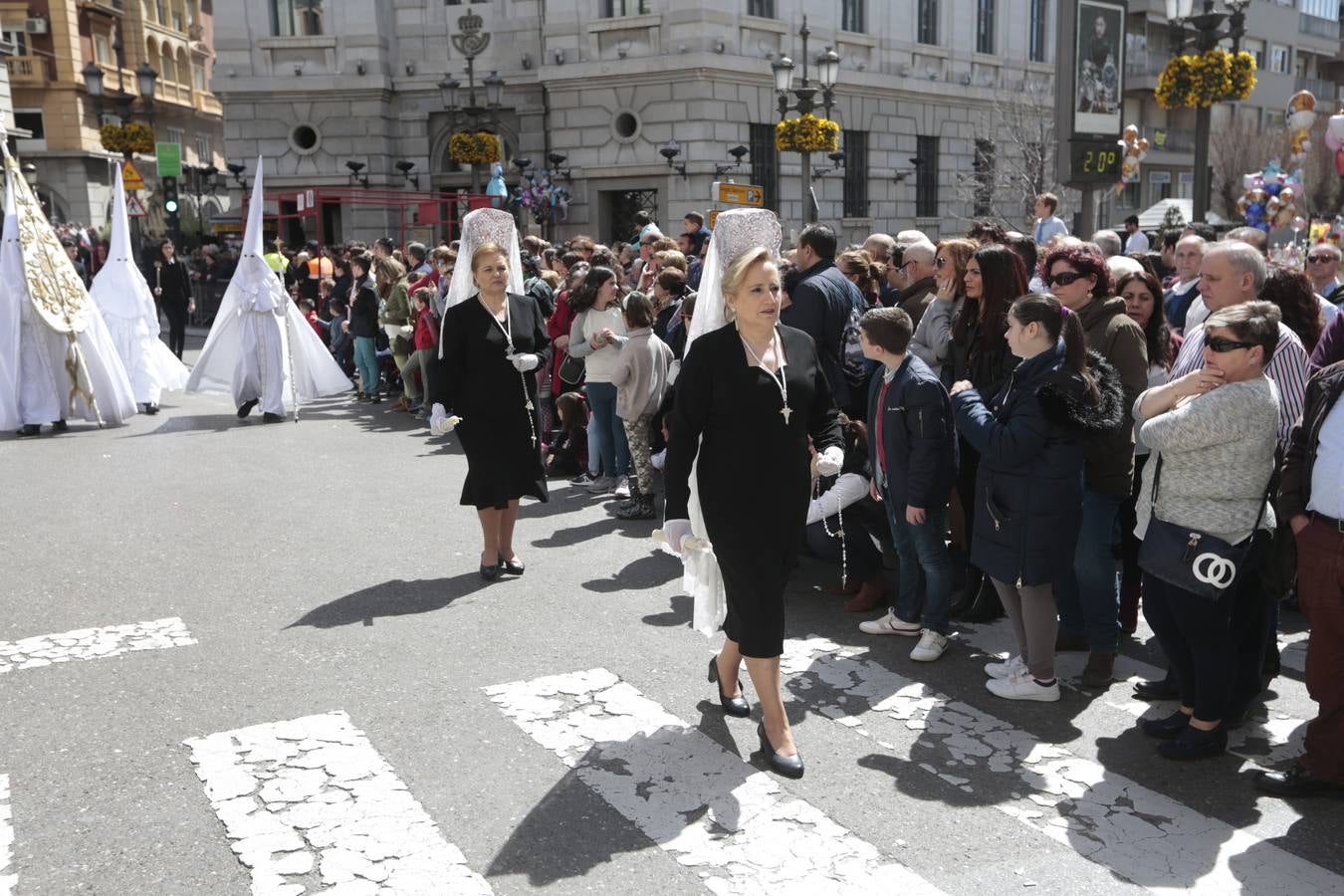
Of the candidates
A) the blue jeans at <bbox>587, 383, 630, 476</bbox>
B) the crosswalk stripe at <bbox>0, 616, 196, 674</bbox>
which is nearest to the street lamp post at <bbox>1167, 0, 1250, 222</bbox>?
the blue jeans at <bbox>587, 383, 630, 476</bbox>

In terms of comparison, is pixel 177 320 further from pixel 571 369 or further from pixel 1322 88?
pixel 1322 88

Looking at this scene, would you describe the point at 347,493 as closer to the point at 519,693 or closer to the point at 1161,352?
the point at 519,693

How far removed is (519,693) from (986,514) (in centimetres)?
230

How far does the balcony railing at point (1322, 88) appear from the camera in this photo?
2343 inches

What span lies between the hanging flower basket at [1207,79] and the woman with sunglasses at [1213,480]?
9590 mm

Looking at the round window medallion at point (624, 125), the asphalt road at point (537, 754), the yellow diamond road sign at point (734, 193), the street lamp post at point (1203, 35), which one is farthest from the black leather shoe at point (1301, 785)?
the round window medallion at point (624, 125)

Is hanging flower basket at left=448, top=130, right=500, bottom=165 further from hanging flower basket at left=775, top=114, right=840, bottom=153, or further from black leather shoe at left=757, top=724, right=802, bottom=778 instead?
black leather shoe at left=757, top=724, right=802, bottom=778

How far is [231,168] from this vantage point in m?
33.6

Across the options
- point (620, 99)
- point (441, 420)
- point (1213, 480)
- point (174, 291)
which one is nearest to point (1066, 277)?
point (1213, 480)

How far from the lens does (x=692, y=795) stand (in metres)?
4.45

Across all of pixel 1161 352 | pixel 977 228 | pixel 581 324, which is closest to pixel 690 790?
pixel 1161 352

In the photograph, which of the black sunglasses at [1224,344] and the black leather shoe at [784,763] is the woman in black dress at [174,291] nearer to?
the black leather shoe at [784,763]

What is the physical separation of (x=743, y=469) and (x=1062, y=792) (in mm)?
1729

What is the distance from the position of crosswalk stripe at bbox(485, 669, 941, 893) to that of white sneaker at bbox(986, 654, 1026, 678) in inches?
58.3
